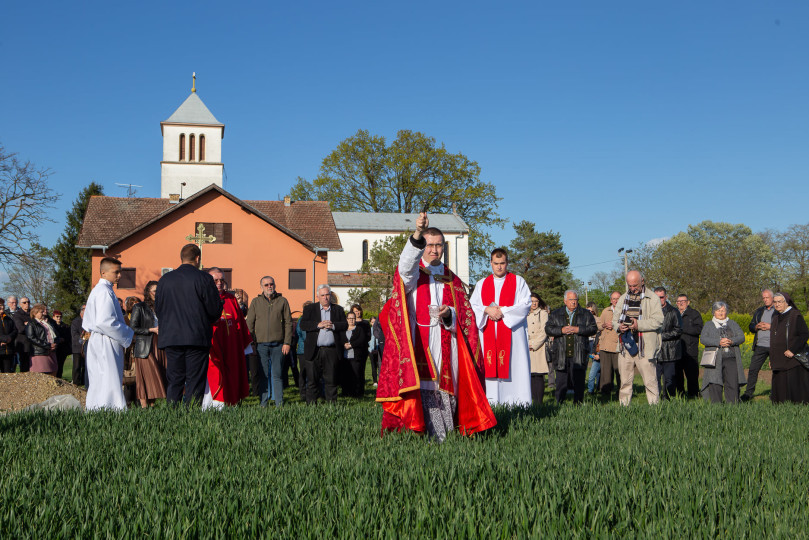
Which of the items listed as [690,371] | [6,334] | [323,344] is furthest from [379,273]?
[323,344]

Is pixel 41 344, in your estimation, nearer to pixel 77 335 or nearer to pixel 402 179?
pixel 77 335

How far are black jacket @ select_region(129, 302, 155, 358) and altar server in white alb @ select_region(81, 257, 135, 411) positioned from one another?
100cm

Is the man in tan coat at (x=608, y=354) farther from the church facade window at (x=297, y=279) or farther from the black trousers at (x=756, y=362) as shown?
the church facade window at (x=297, y=279)

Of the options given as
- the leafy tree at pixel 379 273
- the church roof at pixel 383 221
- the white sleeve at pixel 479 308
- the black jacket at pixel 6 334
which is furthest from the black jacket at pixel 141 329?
the church roof at pixel 383 221

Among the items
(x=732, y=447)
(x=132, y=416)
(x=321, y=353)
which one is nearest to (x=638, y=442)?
(x=732, y=447)

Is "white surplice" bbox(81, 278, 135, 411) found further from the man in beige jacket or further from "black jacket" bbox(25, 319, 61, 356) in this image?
the man in beige jacket

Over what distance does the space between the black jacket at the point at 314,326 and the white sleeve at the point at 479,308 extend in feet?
9.21

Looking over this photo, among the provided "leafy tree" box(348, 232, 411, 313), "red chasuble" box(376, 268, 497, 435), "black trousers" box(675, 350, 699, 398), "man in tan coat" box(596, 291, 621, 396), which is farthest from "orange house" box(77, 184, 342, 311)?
"red chasuble" box(376, 268, 497, 435)

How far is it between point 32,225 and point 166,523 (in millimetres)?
39353

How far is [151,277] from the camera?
A: 40500 millimetres

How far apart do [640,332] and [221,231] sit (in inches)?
1364

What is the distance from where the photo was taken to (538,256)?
2904 inches

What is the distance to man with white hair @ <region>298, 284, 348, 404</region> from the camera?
11211mm

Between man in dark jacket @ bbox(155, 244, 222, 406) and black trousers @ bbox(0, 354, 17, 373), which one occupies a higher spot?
man in dark jacket @ bbox(155, 244, 222, 406)
